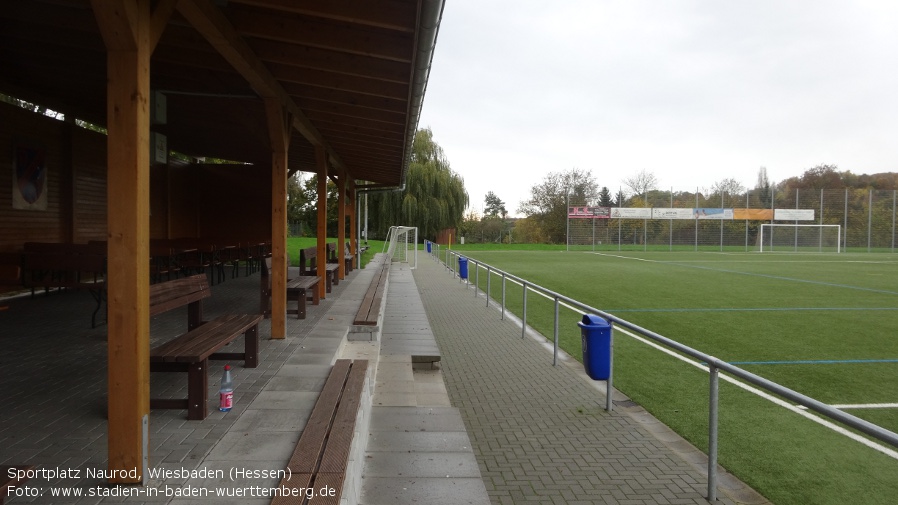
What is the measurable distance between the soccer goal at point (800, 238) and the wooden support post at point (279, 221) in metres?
44.2

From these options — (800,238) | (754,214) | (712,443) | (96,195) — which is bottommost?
(712,443)

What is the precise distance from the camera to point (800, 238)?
45094 mm

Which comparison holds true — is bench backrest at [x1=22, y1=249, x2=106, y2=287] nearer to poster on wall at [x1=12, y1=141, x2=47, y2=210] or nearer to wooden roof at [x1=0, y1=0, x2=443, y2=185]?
poster on wall at [x1=12, y1=141, x2=47, y2=210]

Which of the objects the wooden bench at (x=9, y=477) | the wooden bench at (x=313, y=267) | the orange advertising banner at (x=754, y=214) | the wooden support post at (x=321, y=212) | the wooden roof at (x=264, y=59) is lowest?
the wooden bench at (x=9, y=477)

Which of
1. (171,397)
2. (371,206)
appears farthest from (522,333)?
(371,206)

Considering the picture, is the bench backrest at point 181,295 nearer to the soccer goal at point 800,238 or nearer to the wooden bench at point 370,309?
the wooden bench at point 370,309

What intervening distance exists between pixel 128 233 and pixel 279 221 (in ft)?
11.9

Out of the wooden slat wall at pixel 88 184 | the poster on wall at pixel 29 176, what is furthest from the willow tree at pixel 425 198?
the poster on wall at pixel 29 176

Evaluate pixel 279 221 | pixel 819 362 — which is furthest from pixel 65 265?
pixel 819 362

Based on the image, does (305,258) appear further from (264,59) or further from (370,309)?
(264,59)

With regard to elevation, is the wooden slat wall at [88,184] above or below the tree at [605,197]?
below

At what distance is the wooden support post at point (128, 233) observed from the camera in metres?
2.67

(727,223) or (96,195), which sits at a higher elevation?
(96,195)

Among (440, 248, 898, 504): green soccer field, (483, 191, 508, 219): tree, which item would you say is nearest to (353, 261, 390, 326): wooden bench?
(440, 248, 898, 504): green soccer field
